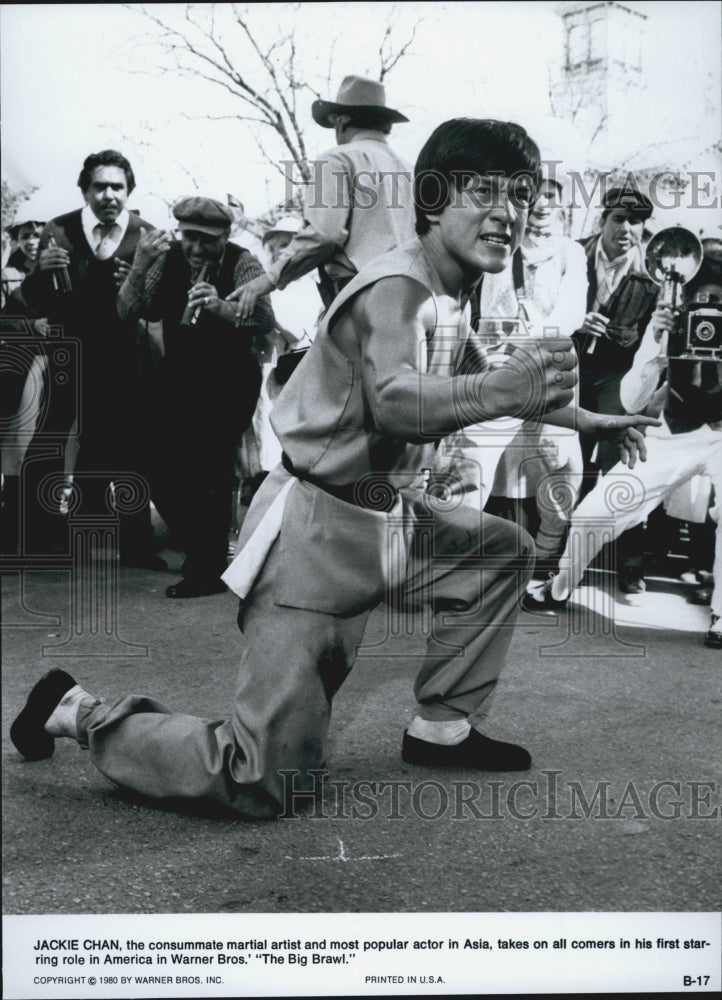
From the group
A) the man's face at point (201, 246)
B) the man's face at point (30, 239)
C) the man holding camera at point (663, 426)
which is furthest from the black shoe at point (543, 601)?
the man's face at point (30, 239)

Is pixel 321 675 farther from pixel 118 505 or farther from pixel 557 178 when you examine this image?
pixel 557 178

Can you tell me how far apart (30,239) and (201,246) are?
414 mm

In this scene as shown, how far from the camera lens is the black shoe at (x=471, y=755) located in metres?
2.36

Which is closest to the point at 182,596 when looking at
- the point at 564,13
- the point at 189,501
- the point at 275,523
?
the point at 189,501

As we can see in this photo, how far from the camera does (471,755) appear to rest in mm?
2355

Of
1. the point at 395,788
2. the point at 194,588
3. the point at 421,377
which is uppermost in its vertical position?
the point at 421,377

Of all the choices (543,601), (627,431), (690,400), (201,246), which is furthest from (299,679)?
(690,400)

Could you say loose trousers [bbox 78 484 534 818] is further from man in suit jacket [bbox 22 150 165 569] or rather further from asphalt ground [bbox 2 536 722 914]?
man in suit jacket [bbox 22 150 165 569]

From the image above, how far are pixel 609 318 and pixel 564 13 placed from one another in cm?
68

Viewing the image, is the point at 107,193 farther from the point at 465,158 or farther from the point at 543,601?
the point at 543,601

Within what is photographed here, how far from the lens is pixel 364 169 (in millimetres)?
2357

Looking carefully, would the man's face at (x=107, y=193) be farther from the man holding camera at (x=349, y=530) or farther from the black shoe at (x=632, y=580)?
the black shoe at (x=632, y=580)

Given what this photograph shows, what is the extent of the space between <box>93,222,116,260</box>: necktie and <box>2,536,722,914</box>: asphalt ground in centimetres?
72

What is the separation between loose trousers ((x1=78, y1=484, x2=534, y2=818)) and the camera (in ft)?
7.11
